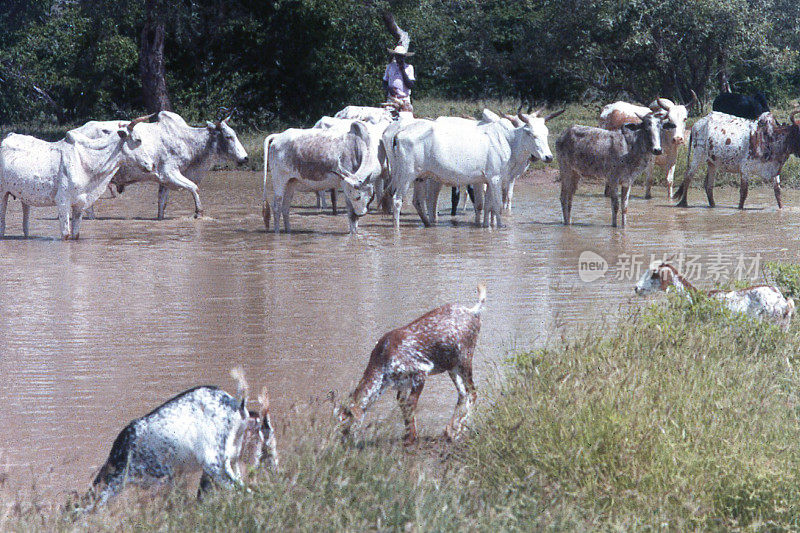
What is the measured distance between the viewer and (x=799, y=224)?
14820mm

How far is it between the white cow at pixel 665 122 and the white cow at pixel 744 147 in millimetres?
376

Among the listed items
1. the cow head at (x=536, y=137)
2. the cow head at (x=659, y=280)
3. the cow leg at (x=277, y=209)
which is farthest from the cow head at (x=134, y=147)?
the cow head at (x=659, y=280)

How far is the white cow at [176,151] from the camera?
16453 mm

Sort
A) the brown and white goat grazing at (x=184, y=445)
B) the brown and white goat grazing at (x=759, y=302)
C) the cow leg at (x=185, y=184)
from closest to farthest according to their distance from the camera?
the brown and white goat grazing at (x=184, y=445)
the brown and white goat grazing at (x=759, y=302)
the cow leg at (x=185, y=184)

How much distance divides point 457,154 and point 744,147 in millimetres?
4604

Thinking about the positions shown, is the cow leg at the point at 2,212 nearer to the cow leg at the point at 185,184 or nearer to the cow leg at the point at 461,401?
the cow leg at the point at 185,184

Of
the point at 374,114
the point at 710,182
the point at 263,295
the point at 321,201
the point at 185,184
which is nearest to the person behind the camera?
the point at 263,295

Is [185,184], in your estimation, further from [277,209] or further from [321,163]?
[321,163]

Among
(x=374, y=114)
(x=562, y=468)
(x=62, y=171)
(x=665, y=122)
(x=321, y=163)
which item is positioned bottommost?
(x=562, y=468)

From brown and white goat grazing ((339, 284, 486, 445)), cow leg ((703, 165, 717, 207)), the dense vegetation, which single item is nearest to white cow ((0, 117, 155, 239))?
cow leg ((703, 165, 717, 207))

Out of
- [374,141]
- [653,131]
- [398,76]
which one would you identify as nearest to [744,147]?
[653,131]

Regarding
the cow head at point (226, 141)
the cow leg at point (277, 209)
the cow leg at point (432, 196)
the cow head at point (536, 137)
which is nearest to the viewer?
the cow leg at point (277, 209)

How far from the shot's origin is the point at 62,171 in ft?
46.0

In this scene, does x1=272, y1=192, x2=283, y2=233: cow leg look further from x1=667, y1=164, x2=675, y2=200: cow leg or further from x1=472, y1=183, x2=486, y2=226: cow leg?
x1=667, y1=164, x2=675, y2=200: cow leg
